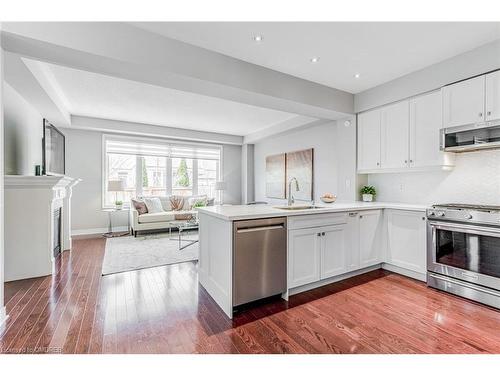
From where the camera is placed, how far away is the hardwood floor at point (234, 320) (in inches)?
70.7

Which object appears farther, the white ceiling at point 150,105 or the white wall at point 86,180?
the white wall at point 86,180

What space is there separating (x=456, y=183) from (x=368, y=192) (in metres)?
1.11

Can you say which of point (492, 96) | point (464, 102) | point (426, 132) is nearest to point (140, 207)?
point (426, 132)

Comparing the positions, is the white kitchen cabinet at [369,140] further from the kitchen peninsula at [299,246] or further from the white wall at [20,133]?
the white wall at [20,133]

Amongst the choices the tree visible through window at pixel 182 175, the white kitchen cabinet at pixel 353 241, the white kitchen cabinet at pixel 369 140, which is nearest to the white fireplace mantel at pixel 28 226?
the tree visible through window at pixel 182 175

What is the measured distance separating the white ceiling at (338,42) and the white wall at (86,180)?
450cm

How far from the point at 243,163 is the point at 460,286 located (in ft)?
Result: 19.7

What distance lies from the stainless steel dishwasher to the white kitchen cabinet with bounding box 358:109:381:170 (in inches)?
82.7

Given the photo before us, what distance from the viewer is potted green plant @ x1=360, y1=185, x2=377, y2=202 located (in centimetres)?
390

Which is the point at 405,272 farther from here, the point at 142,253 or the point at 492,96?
the point at 142,253

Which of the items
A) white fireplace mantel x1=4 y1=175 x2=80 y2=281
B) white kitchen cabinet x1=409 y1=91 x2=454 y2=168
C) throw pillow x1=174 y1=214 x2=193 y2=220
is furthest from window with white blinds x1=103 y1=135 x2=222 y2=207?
white kitchen cabinet x1=409 y1=91 x2=454 y2=168

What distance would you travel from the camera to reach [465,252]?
2580 millimetres

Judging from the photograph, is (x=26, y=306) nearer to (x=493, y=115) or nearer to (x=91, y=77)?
(x=91, y=77)

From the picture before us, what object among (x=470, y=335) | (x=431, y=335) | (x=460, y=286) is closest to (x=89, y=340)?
(x=431, y=335)
